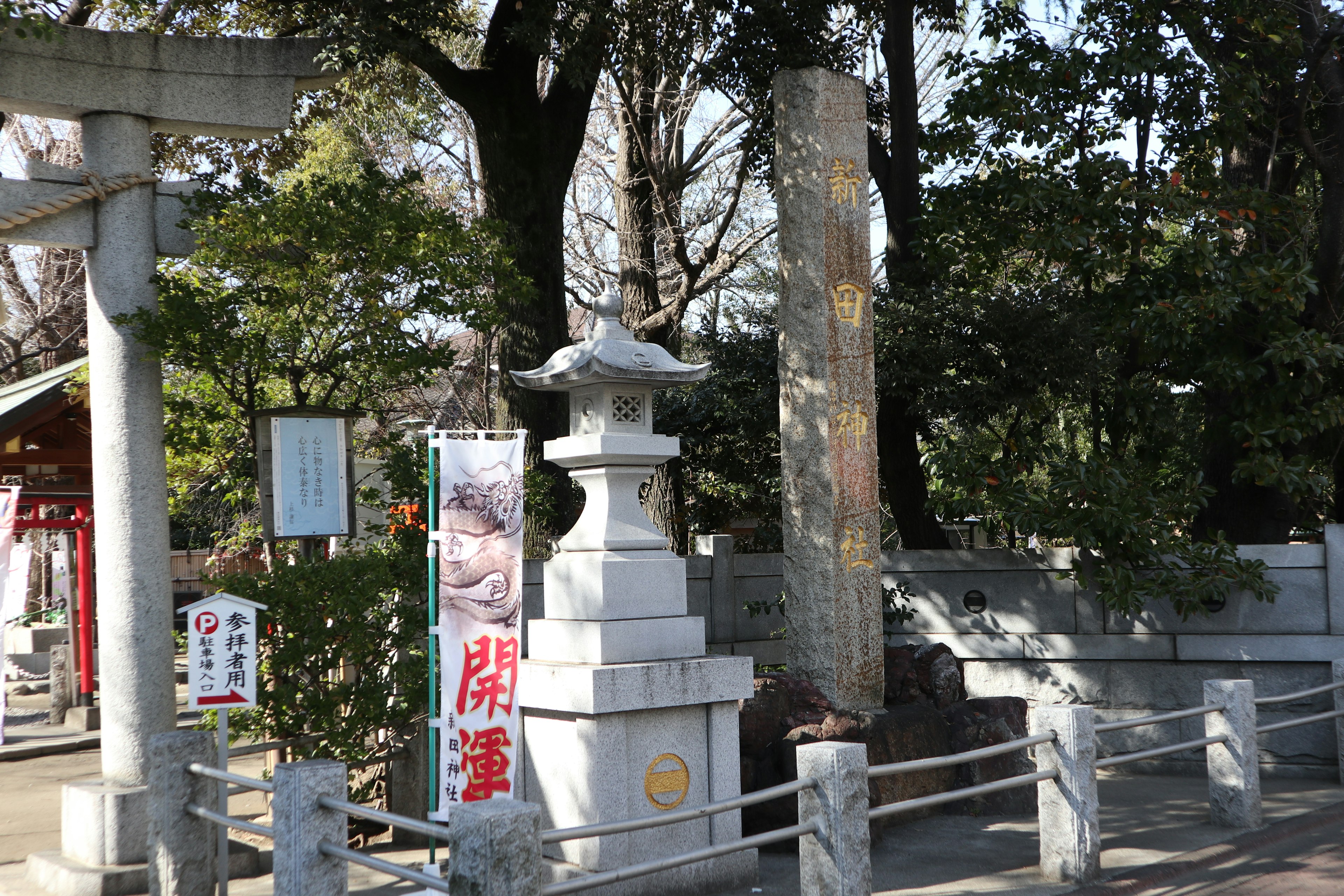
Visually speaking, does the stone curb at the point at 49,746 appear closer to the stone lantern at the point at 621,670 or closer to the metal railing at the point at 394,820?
the stone lantern at the point at 621,670

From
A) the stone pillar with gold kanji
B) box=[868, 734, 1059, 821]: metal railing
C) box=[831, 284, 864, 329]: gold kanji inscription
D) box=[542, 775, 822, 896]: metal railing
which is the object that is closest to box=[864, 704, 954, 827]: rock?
the stone pillar with gold kanji

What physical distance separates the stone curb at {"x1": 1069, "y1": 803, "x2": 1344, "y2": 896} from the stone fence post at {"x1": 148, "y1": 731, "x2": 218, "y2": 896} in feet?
15.9

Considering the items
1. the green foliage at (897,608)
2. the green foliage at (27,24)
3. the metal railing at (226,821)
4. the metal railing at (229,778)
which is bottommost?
the metal railing at (226,821)

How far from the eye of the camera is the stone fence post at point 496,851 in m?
3.91

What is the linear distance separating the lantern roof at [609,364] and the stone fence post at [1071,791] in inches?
118

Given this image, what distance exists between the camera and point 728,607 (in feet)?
38.1

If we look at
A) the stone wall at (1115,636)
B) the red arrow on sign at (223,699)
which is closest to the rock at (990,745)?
the stone wall at (1115,636)

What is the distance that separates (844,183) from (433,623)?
15.9 ft

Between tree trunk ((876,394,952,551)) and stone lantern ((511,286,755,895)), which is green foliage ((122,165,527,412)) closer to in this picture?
stone lantern ((511,286,755,895))

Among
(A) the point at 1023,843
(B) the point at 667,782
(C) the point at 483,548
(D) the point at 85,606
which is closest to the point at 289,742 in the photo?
(C) the point at 483,548

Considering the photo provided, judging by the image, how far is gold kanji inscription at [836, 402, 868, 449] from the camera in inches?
332

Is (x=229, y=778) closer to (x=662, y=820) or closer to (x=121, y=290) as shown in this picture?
(x=662, y=820)

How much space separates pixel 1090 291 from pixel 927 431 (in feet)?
7.75

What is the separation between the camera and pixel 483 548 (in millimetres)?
6484
